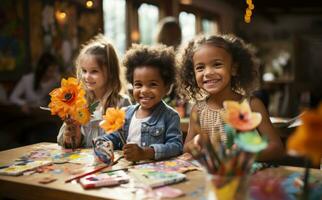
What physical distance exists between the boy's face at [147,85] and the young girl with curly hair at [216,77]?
0.17 meters

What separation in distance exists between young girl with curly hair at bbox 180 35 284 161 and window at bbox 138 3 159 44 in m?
3.92

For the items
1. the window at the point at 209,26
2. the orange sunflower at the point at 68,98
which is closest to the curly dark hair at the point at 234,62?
the orange sunflower at the point at 68,98

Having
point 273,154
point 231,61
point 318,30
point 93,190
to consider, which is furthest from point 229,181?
point 318,30

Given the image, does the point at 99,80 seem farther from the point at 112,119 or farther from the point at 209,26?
the point at 209,26

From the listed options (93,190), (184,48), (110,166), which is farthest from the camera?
(184,48)

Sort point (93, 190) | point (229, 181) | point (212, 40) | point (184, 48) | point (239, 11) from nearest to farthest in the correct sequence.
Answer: point (229, 181), point (93, 190), point (212, 40), point (184, 48), point (239, 11)

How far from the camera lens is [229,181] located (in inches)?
35.6

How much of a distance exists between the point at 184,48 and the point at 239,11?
841 cm

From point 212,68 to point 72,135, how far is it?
0.68 meters

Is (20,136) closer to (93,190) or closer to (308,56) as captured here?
(93,190)

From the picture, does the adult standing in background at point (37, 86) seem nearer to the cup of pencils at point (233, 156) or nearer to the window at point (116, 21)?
the window at point (116, 21)

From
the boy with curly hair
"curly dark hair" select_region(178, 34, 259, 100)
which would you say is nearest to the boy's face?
the boy with curly hair

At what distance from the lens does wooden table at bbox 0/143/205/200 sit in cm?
104

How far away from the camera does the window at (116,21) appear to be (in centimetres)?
487
